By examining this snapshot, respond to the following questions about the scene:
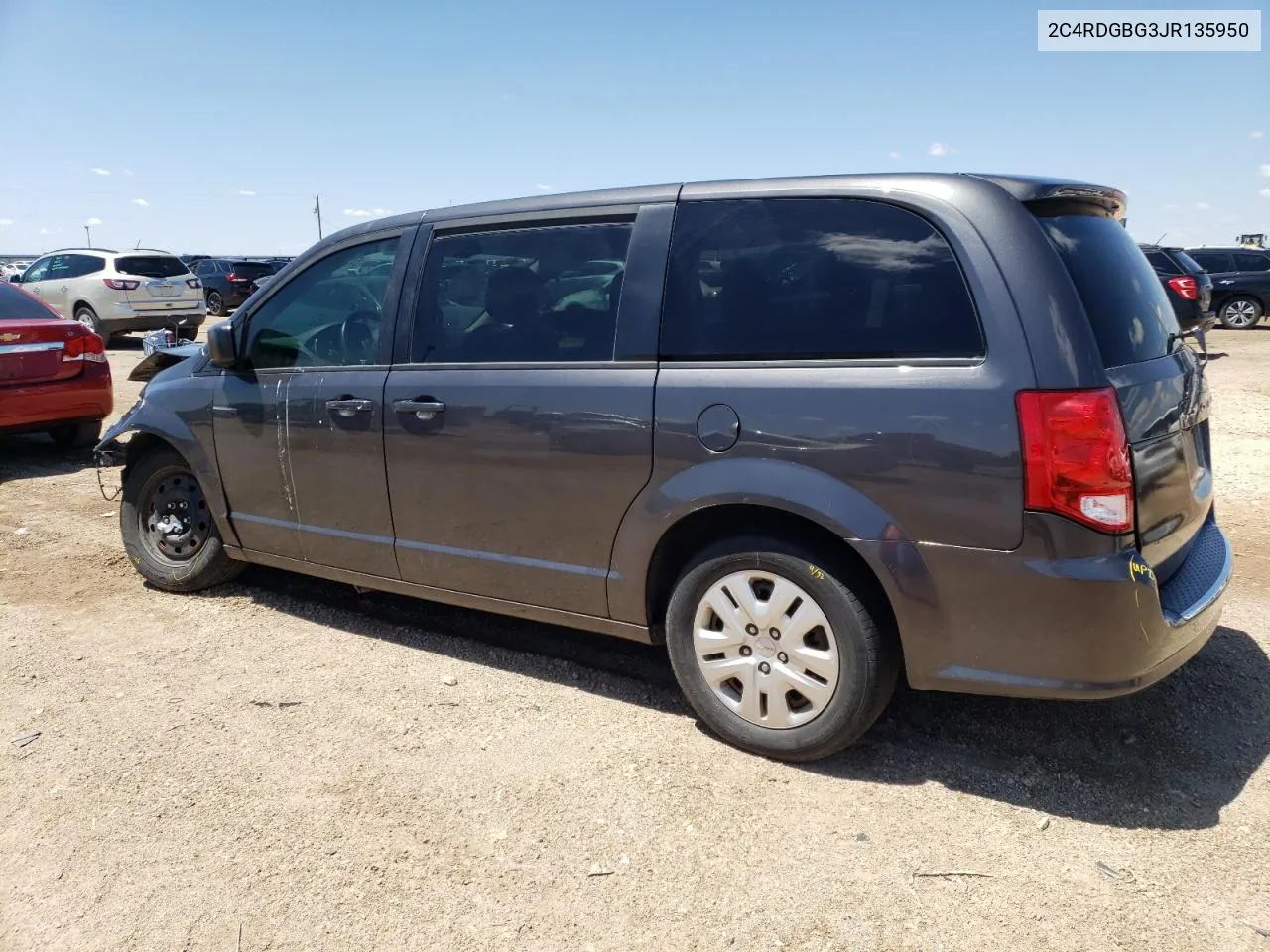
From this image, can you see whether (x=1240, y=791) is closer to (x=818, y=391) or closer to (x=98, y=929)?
(x=818, y=391)

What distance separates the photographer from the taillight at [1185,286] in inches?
614

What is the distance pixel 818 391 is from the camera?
9.44 feet

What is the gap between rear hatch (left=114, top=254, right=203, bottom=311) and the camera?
1672cm

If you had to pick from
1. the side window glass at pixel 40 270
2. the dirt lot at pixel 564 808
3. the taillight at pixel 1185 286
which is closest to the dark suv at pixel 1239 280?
the taillight at pixel 1185 286

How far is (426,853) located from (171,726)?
1344 millimetres

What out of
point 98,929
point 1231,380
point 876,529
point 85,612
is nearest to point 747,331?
point 876,529

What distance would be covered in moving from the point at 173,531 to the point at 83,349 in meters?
3.86

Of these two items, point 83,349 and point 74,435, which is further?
point 74,435

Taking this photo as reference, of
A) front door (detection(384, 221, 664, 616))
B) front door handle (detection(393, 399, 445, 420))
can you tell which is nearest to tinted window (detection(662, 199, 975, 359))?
front door (detection(384, 221, 664, 616))

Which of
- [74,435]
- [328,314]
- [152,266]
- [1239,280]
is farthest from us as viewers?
[1239,280]

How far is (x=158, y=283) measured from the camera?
17.0 meters

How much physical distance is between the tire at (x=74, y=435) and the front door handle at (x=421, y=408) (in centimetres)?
571

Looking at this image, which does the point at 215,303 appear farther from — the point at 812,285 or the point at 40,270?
the point at 812,285

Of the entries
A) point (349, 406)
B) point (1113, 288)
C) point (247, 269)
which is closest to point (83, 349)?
point (349, 406)
